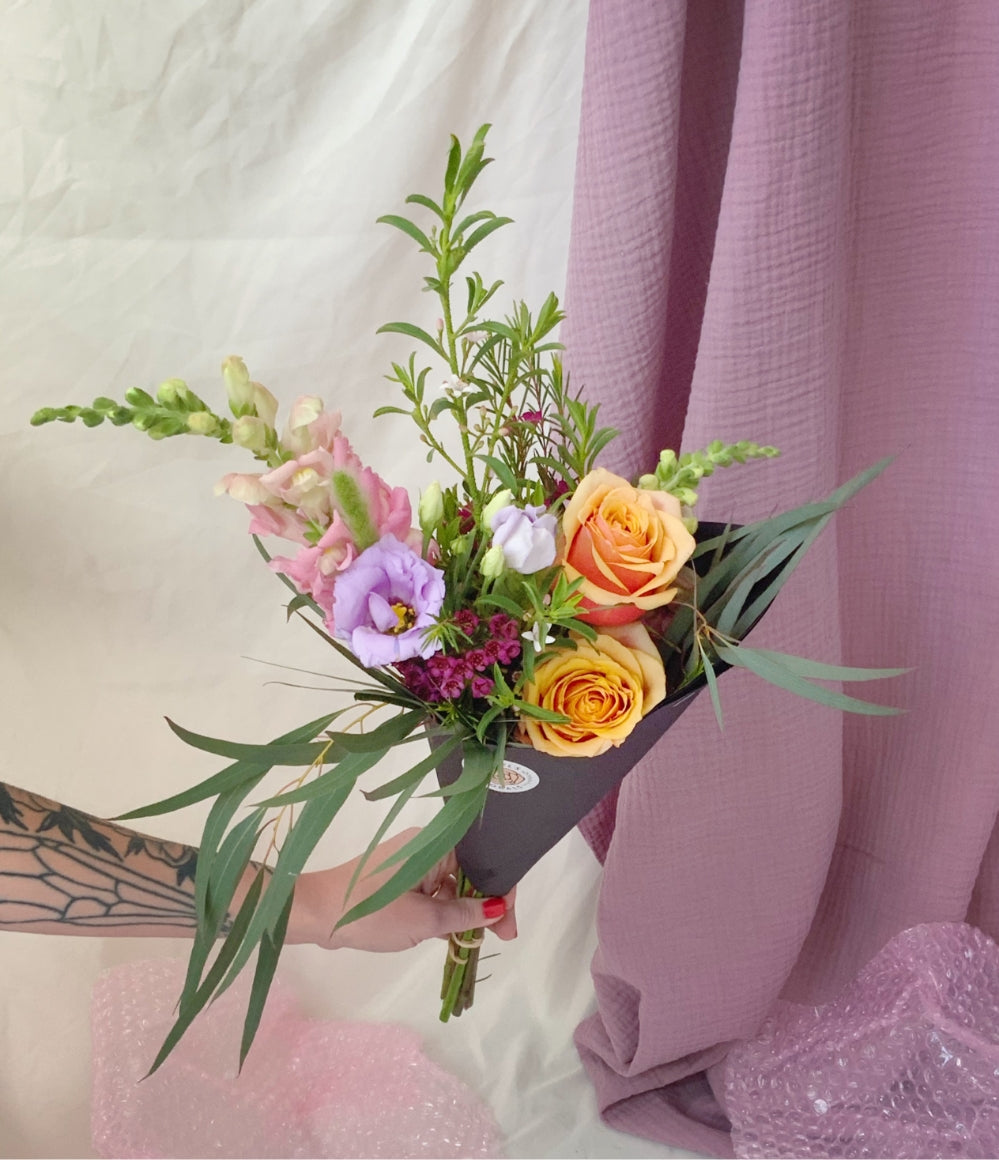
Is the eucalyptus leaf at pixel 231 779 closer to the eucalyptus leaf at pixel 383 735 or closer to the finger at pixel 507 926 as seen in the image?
the eucalyptus leaf at pixel 383 735

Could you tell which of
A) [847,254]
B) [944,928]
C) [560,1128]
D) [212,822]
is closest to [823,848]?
[944,928]

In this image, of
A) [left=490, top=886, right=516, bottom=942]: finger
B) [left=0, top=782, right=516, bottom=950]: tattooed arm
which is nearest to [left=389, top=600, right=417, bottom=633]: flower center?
[left=0, top=782, right=516, bottom=950]: tattooed arm

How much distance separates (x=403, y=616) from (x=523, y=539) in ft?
0.21

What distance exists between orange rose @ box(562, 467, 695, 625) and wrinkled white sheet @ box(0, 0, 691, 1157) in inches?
18.3

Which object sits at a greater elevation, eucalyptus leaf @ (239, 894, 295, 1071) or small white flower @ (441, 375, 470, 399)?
small white flower @ (441, 375, 470, 399)

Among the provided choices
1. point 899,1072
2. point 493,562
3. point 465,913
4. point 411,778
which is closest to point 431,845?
point 411,778

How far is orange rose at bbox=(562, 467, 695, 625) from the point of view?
1.49 feet

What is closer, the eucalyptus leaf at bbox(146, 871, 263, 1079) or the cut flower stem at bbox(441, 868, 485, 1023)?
the eucalyptus leaf at bbox(146, 871, 263, 1079)

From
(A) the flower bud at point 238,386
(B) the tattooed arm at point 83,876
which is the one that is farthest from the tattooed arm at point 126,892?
(A) the flower bud at point 238,386

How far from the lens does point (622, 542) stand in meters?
0.46

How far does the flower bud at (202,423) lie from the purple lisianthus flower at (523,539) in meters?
0.13

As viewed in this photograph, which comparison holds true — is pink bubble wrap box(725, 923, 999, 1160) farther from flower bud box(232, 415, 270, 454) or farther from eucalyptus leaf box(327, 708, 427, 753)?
flower bud box(232, 415, 270, 454)

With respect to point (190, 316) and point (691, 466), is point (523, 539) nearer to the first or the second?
point (691, 466)

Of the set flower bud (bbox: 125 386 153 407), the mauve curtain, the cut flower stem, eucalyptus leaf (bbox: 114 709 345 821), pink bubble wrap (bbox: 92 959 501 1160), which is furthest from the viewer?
pink bubble wrap (bbox: 92 959 501 1160)
